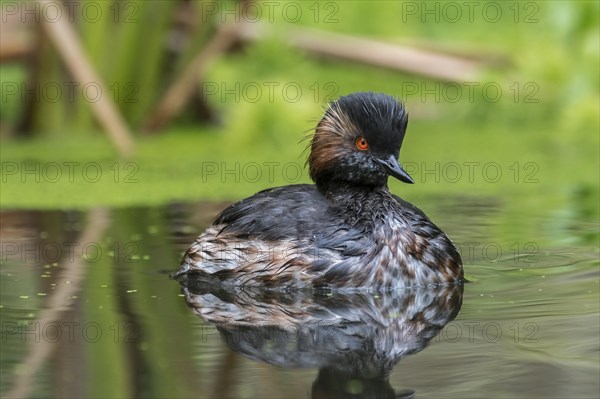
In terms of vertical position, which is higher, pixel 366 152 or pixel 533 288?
pixel 366 152

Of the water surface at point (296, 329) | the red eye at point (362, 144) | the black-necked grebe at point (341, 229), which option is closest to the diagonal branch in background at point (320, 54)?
the water surface at point (296, 329)

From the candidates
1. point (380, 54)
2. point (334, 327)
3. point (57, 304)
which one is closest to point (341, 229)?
Answer: point (334, 327)

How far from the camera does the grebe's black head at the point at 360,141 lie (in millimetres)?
6797

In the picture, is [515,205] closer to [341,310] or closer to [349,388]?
[341,310]

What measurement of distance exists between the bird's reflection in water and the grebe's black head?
69 centimetres

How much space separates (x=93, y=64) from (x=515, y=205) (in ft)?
13.4

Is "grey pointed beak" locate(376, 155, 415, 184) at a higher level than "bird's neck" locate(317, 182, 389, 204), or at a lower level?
higher

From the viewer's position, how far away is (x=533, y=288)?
643cm

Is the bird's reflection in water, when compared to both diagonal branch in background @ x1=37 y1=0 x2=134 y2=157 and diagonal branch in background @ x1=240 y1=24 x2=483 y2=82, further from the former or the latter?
diagonal branch in background @ x1=240 y1=24 x2=483 y2=82

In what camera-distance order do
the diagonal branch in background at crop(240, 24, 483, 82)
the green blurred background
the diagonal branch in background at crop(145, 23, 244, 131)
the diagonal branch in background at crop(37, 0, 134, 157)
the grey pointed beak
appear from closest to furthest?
the grey pointed beak
the green blurred background
the diagonal branch in background at crop(37, 0, 134, 157)
the diagonal branch in background at crop(145, 23, 244, 131)
the diagonal branch in background at crop(240, 24, 483, 82)

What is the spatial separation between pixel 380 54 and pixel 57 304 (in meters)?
6.13

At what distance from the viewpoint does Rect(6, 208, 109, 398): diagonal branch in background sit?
4.83m

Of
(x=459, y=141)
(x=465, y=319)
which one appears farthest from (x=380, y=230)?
(x=459, y=141)

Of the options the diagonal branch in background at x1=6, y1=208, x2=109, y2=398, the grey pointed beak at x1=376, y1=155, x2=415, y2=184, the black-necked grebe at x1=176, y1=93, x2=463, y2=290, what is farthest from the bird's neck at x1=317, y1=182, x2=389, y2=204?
the diagonal branch in background at x1=6, y1=208, x2=109, y2=398
